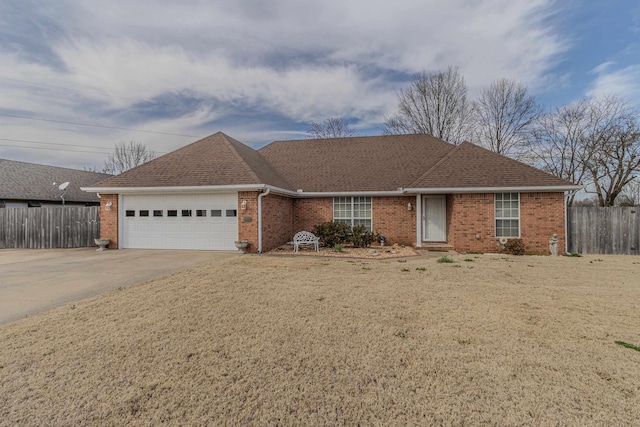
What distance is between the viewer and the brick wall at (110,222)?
511 inches

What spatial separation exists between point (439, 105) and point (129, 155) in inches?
1373

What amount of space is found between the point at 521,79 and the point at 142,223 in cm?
2571

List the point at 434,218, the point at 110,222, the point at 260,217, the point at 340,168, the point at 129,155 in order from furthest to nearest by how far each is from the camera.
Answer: the point at 129,155
the point at 340,168
the point at 434,218
the point at 110,222
the point at 260,217

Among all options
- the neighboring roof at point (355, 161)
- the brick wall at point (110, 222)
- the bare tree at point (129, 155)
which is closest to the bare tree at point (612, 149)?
the neighboring roof at point (355, 161)

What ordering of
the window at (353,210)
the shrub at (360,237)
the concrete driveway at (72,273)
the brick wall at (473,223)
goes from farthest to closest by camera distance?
the window at (353,210) < the shrub at (360,237) < the brick wall at (473,223) < the concrete driveway at (72,273)

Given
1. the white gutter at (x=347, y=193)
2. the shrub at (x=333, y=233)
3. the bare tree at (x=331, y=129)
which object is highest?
the bare tree at (x=331, y=129)

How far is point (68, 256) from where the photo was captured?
11133 mm

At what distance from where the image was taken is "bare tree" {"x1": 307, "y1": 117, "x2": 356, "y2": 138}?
31.1 m

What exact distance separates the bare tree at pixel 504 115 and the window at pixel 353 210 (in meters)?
15.8

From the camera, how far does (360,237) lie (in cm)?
1324

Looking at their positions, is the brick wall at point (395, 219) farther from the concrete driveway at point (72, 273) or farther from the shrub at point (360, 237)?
the concrete driveway at point (72, 273)

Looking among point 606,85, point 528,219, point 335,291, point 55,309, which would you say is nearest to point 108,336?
point 55,309

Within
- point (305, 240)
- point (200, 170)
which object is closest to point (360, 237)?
point (305, 240)

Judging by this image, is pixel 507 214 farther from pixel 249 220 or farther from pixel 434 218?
pixel 249 220
